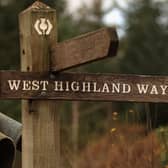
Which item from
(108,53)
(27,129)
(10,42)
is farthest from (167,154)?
(10,42)

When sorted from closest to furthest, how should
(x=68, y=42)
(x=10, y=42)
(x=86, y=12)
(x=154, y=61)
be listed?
(x=68, y=42)
(x=10, y=42)
(x=154, y=61)
(x=86, y=12)

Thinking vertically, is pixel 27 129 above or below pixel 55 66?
below

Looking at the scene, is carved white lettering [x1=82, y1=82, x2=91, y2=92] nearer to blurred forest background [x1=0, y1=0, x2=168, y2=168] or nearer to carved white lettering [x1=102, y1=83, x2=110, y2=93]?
carved white lettering [x1=102, y1=83, x2=110, y2=93]

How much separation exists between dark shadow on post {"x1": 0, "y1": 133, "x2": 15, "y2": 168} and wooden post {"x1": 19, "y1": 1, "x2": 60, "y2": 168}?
19 cm

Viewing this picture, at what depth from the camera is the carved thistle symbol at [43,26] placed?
180 inches

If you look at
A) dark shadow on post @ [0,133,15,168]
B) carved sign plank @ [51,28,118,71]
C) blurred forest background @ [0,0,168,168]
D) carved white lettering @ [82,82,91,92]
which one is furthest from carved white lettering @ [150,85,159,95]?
dark shadow on post @ [0,133,15,168]

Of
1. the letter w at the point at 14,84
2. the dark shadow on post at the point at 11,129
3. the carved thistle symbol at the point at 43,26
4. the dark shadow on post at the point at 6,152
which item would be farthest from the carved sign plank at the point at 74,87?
the dark shadow on post at the point at 11,129

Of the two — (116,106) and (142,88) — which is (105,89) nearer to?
(142,88)

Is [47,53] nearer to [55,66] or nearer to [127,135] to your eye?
[55,66]

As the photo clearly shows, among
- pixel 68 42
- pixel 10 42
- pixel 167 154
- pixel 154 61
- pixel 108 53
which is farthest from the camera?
pixel 154 61

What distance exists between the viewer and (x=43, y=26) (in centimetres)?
461

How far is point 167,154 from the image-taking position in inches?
242

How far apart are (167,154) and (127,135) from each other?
454mm

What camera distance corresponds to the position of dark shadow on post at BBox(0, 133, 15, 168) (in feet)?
15.6
